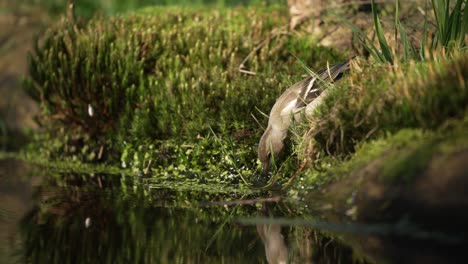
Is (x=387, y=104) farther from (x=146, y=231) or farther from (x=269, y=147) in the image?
(x=146, y=231)

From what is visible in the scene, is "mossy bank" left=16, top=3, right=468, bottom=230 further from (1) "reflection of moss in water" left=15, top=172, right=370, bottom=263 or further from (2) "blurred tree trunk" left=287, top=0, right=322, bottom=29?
(1) "reflection of moss in water" left=15, top=172, right=370, bottom=263

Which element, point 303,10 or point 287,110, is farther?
point 303,10

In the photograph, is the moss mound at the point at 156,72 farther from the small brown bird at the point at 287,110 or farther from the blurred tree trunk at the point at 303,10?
the small brown bird at the point at 287,110

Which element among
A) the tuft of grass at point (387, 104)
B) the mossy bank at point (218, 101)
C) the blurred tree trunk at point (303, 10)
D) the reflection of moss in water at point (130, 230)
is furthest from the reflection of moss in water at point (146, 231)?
the blurred tree trunk at point (303, 10)

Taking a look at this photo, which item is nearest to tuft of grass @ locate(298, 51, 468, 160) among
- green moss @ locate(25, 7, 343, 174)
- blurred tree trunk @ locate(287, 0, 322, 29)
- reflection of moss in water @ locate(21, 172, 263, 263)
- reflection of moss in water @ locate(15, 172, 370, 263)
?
reflection of moss in water @ locate(15, 172, 370, 263)

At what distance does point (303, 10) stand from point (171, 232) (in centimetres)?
498

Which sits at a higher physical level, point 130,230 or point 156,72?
point 156,72

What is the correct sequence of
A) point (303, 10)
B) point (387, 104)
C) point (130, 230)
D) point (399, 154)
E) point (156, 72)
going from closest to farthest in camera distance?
1. point (399, 154)
2. point (130, 230)
3. point (387, 104)
4. point (156, 72)
5. point (303, 10)

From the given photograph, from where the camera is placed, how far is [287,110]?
669 cm

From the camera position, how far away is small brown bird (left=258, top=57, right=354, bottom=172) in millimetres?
6652

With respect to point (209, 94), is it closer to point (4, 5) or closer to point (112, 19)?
point (112, 19)

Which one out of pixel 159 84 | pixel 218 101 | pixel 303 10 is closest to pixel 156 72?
pixel 159 84

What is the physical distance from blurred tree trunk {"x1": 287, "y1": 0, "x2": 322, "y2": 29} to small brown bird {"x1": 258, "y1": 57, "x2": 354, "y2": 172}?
109 inches

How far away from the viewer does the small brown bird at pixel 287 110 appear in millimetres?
6652
